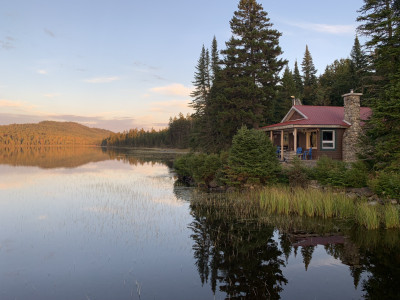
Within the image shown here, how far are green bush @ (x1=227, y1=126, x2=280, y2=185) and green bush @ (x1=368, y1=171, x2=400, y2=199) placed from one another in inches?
245

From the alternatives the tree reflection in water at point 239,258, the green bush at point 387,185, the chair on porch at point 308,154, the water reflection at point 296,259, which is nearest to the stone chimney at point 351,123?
the chair on porch at point 308,154

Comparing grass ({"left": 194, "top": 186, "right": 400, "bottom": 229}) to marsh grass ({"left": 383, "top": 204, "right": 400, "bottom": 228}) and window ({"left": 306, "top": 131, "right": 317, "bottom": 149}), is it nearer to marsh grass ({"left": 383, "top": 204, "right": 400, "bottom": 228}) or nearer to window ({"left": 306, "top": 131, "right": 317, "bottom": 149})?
marsh grass ({"left": 383, "top": 204, "right": 400, "bottom": 228})

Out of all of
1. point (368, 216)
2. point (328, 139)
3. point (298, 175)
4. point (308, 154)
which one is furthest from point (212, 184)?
point (368, 216)

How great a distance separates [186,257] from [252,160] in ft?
33.7

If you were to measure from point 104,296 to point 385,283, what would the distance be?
22.5 feet

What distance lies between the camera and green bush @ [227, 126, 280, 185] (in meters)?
18.3

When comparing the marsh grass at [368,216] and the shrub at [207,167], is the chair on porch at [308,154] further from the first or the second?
the marsh grass at [368,216]

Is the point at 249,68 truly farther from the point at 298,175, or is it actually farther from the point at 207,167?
the point at 298,175

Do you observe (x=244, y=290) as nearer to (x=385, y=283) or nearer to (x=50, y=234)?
(x=385, y=283)

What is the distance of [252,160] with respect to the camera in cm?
1853

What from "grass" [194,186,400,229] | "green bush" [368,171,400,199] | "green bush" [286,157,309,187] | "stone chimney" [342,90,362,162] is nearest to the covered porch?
"stone chimney" [342,90,362,162]

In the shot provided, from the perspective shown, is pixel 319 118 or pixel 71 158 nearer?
pixel 319 118

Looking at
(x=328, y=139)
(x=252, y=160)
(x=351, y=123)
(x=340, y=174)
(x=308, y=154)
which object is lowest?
(x=340, y=174)

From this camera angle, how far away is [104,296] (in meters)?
6.98
